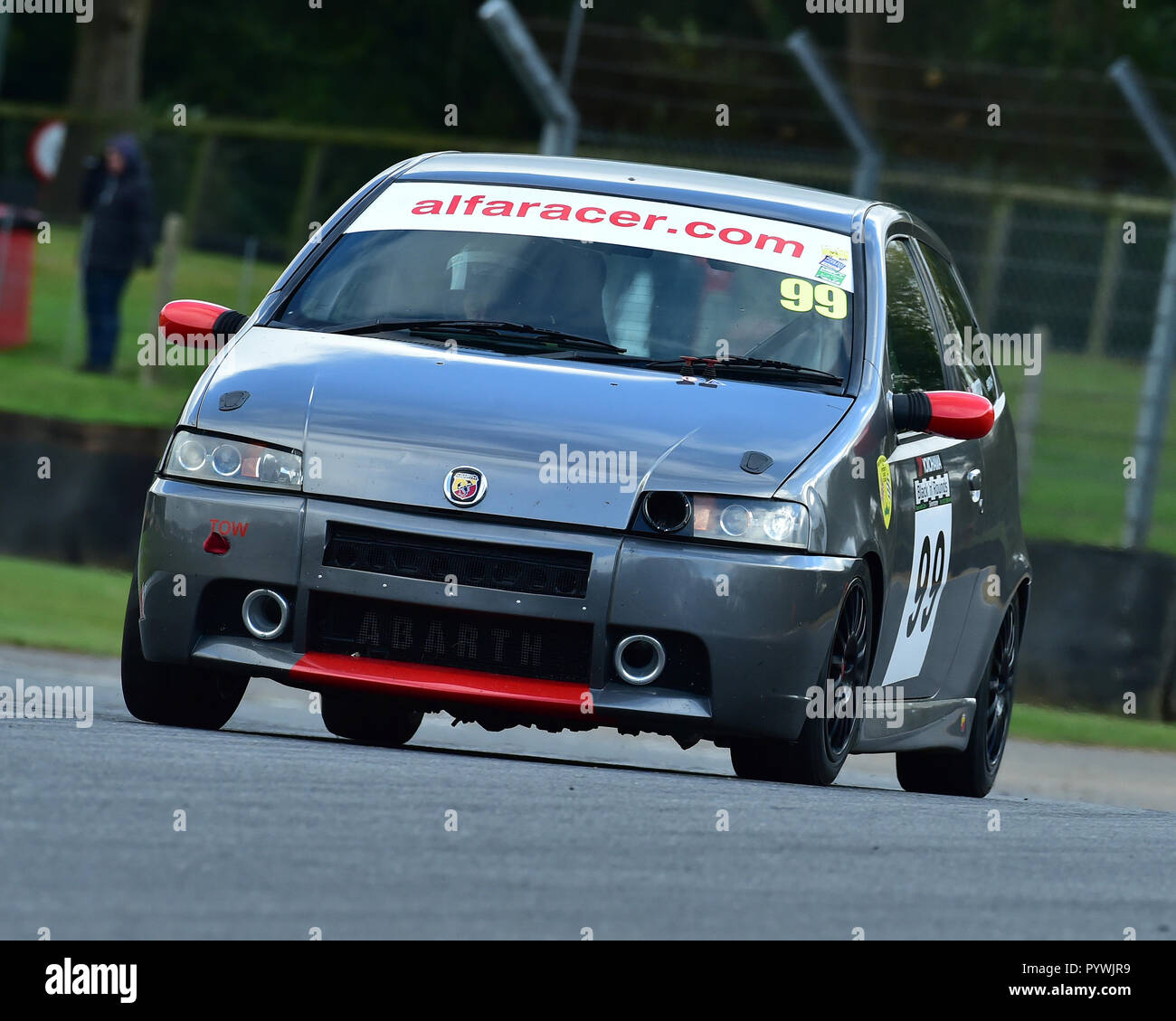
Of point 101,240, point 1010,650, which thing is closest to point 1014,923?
point 1010,650

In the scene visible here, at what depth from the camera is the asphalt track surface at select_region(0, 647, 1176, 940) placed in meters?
4.72

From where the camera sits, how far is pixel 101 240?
22422 millimetres

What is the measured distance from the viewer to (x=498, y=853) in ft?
17.7

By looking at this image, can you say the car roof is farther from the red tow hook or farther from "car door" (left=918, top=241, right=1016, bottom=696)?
the red tow hook

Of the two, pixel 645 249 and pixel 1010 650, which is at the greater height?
pixel 645 249

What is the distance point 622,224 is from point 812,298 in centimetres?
59

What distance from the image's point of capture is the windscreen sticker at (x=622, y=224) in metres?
7.69

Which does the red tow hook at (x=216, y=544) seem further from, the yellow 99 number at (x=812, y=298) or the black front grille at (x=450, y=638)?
the yellow 99 number at (x=812, y=298)

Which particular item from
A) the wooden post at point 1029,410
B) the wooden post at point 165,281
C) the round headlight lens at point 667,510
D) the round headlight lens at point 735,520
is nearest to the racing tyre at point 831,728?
the round headlight lens at point 735,520

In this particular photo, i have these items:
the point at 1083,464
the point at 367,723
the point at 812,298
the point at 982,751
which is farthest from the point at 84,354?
the point at 812,298

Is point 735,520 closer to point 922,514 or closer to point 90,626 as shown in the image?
point 922,514

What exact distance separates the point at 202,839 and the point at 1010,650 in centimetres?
443

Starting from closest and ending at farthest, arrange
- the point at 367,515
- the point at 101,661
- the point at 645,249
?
1. the point at 367,515
2. the point at 645,249
3. the point at 101,661
